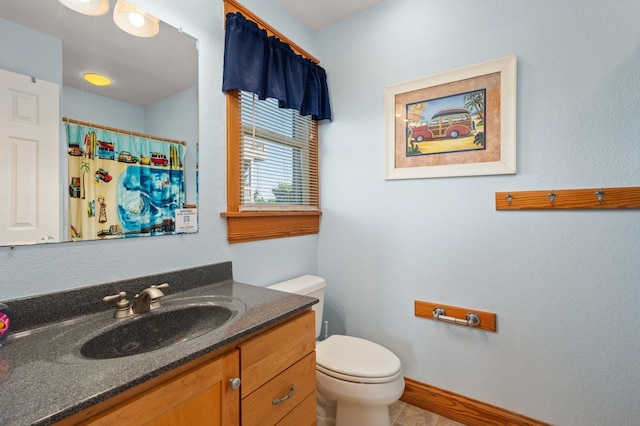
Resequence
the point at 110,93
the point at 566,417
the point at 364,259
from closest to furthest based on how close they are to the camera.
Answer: the point at 110,93 < the point at 566,417 < the point at 364,259

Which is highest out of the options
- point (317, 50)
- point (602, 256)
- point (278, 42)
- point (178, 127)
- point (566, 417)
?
point (317, 50)

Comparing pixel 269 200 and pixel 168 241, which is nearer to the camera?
pixel 168 241

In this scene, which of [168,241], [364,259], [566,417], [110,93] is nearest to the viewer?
[110,93]

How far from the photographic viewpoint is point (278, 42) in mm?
1769

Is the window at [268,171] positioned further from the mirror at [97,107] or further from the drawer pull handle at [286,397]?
the drawer pull handle at [286,397]

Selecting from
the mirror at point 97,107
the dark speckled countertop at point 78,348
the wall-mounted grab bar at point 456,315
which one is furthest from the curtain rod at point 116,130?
the wall-mounted grab bar at point 456,315

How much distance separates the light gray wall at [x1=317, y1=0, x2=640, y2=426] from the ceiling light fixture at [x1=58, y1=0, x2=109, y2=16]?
1.39 m

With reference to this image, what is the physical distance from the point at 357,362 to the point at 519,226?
3.58ft

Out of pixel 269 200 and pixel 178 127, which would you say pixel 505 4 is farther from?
pixel 178 127

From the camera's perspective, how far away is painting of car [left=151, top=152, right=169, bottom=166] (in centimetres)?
123

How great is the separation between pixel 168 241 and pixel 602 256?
78.4 inches

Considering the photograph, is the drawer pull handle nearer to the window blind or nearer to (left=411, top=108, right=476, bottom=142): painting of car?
the window blind

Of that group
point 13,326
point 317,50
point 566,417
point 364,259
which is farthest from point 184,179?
point 566,417

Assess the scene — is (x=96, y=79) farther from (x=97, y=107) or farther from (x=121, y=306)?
(x=121, y=306)
